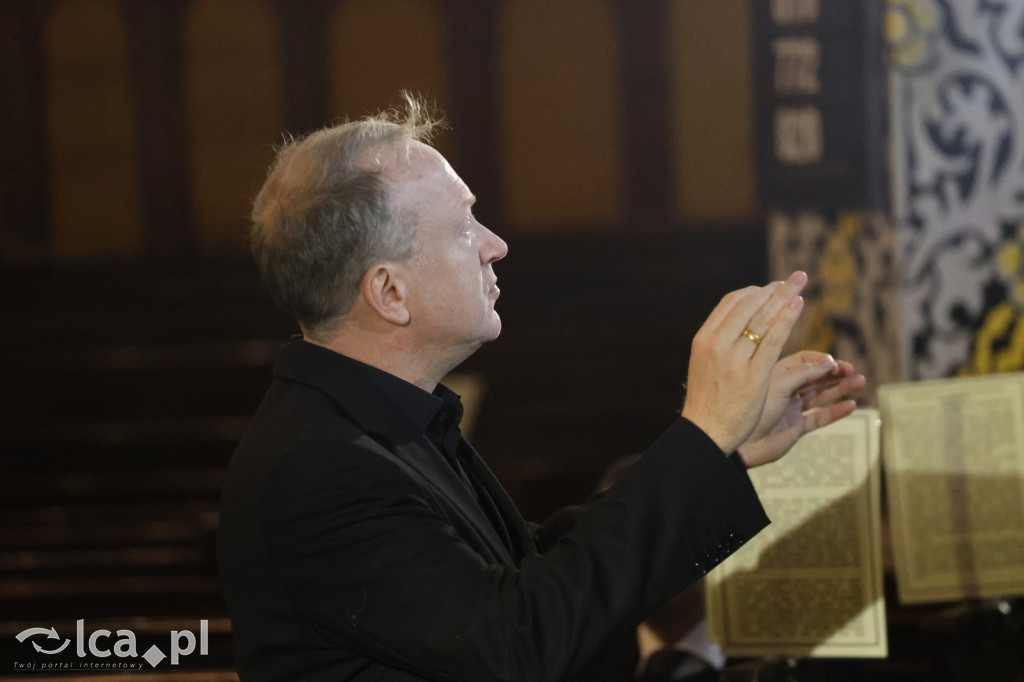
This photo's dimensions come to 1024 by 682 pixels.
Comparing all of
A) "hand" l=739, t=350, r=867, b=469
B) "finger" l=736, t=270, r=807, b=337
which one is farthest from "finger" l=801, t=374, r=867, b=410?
"finger" l=736, t=270, r=807, b=337

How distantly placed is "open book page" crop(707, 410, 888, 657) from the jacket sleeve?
0.56 metres

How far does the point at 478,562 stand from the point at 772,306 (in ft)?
1.34

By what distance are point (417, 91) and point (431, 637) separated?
3.16 m

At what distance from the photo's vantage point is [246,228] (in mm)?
4234

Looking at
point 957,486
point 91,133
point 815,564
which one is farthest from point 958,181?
point 91,133

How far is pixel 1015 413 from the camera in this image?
67.1 inches

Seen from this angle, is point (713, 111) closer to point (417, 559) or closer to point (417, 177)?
→ point (417, 177)

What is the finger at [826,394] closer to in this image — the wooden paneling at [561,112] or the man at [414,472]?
the man at [414,472]

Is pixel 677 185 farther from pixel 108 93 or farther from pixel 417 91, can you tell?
pixel 108 93

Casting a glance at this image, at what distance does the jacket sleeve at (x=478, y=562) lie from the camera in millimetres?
1072

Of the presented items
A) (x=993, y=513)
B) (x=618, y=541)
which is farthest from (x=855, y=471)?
(x=618, y=541)

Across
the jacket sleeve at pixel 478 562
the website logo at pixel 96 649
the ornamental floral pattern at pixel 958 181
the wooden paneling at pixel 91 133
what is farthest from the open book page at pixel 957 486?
the wooden paneling at pixel 91 133

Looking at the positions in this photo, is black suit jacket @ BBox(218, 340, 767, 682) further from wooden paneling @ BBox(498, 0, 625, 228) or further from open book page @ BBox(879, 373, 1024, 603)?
wooden paneling @ BBox(498, 0, 625, 228)

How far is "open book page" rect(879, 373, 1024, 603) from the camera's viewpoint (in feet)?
5.57
